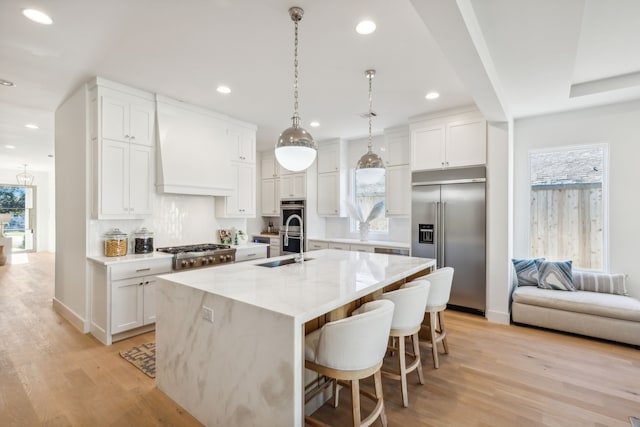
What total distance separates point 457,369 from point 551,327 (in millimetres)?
1708

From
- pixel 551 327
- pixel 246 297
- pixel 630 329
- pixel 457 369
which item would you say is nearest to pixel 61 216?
pixel 246 297

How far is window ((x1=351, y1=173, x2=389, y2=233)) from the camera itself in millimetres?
5645

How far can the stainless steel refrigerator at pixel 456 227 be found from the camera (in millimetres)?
4094

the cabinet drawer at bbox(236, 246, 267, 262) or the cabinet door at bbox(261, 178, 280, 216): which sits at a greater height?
the cabinet door at bbox(261, 178, 280, 216)

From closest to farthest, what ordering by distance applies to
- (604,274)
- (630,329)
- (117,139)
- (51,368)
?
1. (51,368)
2. (630,329)
3. (117,139)
4. (604,274)

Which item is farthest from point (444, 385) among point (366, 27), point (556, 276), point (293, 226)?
point (293, 226)

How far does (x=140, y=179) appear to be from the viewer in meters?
3.68

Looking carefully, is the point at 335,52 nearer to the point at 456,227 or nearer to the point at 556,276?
the point at 456,227

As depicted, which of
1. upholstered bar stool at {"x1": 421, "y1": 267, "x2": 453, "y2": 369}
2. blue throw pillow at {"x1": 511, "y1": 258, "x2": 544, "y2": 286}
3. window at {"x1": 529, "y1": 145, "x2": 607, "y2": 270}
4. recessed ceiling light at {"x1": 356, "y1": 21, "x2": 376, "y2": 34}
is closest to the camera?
recessed ceiling light at {"x1": 356, "y1": 21, "x2": 376, "y2": 34}

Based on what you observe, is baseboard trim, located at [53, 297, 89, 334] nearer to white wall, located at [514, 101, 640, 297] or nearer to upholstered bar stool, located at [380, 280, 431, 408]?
upholstered bar stool, located at [380, 280, 431, 408]

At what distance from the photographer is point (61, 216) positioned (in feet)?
13.4

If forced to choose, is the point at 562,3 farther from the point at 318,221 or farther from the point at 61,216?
the point at 61,216

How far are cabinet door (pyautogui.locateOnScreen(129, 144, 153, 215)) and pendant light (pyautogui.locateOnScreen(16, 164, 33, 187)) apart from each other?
8.55 meters

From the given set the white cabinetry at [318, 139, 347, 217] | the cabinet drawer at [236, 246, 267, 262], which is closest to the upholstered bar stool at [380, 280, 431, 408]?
the cabinet drawer at [236, 246, 267, 262]
